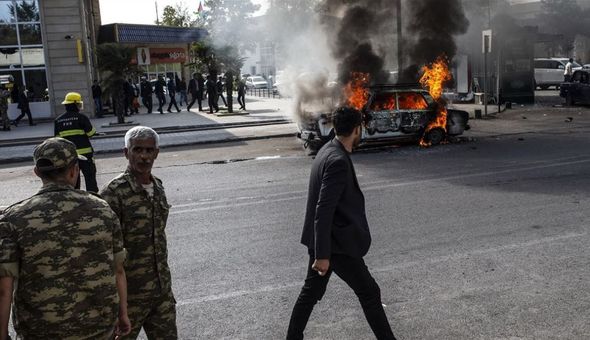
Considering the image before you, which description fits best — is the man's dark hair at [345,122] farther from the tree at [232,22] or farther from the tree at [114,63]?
the tree at [232,22]

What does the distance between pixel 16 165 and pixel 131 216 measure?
12.8 meters

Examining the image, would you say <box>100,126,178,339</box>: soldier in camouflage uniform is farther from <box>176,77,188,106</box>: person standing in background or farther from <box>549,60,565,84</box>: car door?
<box>549,60,565,84</box>: car door

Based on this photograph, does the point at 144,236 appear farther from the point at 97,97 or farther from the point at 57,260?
the point at 97,97

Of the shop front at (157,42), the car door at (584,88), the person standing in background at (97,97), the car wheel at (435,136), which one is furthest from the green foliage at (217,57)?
the car door at (584,88)

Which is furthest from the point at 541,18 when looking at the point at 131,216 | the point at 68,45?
the point at 131,216

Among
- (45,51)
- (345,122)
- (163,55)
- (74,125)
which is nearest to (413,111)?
(74,125)

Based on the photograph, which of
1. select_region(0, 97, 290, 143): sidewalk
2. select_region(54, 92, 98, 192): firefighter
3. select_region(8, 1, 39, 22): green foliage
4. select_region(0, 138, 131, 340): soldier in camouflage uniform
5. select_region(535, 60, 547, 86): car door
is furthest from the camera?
select_region(535, 60, 547, 86): car door

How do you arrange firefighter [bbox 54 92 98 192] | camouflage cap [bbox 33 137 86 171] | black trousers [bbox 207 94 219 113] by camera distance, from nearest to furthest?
1. camouflage cap [bbox 33 137 86 171]
2. firefighter [bbox 54 92 98 192]
3. black trousers [bbox 207 94 219 113]

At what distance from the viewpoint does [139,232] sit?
3.27 meters

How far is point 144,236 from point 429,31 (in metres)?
17.0

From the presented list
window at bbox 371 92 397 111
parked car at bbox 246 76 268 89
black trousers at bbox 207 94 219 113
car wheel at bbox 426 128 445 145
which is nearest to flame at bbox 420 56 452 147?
car wheel at bbox 426 128 445 145

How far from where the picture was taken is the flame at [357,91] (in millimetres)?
14312

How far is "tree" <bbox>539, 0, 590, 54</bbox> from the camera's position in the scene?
50.0 meters

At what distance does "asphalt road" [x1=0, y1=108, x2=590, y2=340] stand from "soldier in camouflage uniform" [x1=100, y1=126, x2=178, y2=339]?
3.61ft
